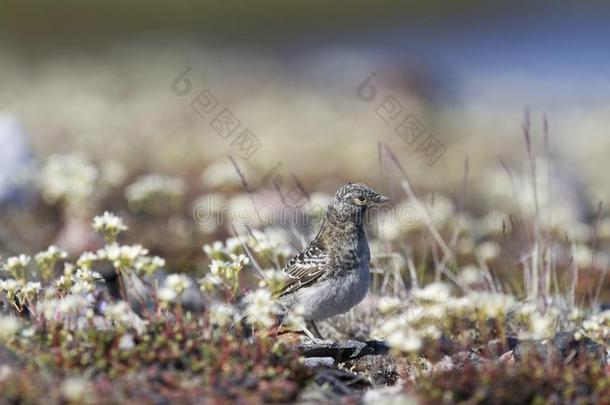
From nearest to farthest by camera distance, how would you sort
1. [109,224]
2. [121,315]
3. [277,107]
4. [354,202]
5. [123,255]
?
[121,315], [123,255], [109,224], [354,202], [277,107]

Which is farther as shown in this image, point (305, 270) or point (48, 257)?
point (305, 270)

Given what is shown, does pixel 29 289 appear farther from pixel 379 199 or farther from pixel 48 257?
pixel 379 199

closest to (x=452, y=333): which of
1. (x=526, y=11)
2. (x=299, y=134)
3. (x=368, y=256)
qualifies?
(x=368, y=256)

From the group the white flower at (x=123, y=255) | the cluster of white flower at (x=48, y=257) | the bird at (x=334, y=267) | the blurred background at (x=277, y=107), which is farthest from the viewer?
the blurred background at (x=277, y=107)

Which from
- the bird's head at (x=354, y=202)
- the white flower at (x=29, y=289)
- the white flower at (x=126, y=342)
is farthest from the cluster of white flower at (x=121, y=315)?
the bird's head at (x=354, y=202)

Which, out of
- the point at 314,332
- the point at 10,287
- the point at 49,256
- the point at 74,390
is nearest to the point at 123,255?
the point at 49,256

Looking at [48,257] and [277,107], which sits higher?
[277,107]

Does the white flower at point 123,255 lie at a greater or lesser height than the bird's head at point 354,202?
greater

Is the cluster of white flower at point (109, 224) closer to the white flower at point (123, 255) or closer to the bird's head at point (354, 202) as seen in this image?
the white flower at point (123, 255)
